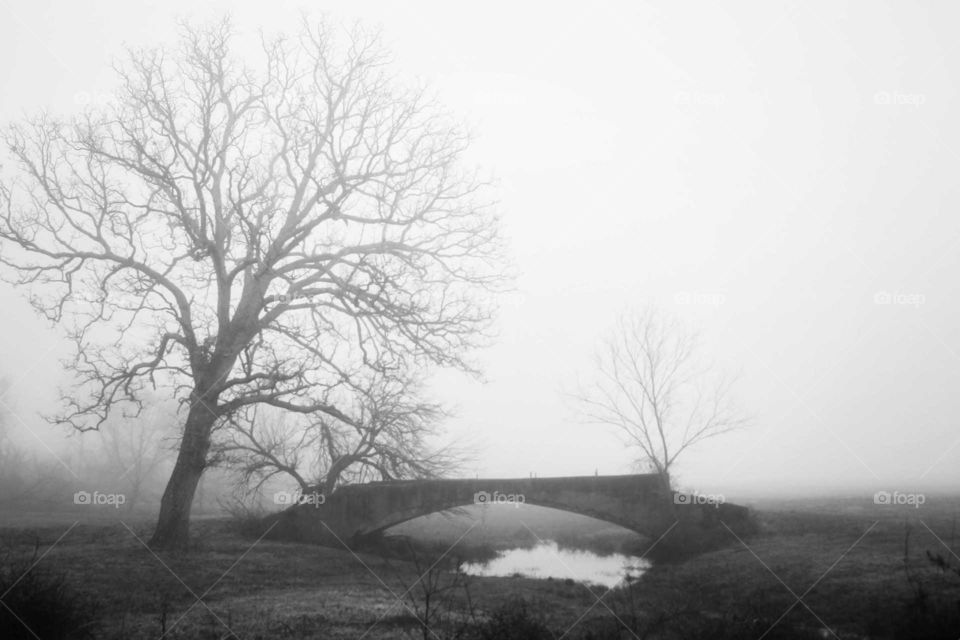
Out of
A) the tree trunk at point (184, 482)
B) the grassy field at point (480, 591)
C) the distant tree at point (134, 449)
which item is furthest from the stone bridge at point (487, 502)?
the distant tree at point (134, 449)

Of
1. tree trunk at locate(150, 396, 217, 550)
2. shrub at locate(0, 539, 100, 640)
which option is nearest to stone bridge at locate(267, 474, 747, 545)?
tree trunk at locate(150, 396, 217, 550)

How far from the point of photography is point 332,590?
49.8ft

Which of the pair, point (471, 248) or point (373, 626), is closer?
point (373, 626)

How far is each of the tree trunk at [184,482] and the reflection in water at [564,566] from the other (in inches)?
353

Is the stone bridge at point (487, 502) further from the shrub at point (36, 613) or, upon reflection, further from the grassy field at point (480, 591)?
the shrub at point (36, 613)

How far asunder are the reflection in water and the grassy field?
134 cm

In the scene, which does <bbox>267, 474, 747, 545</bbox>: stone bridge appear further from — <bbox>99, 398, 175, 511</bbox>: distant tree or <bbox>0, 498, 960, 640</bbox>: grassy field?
<bbox>99, 398, 175, 511</bbox>: distant tree

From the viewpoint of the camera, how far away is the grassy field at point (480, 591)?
10.5 m

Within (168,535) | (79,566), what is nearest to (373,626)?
(79,566)

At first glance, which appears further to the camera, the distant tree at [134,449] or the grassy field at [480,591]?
the distant tree at [134,449]

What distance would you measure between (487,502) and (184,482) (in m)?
11.9

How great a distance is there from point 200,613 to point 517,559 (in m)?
16.9

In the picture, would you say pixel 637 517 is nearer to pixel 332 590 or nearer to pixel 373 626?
pixel 332 590

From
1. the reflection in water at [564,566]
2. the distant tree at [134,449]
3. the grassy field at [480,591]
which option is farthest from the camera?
the distant tree at [134,449]
